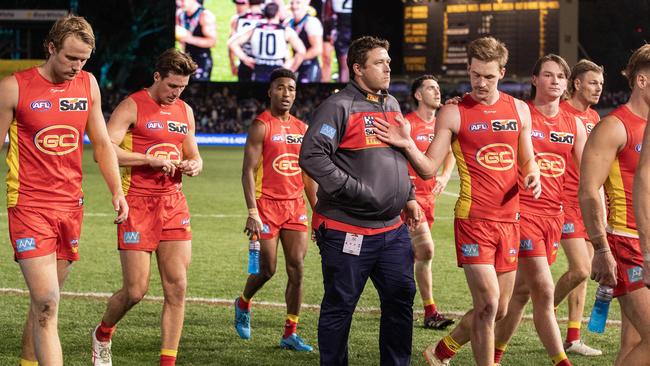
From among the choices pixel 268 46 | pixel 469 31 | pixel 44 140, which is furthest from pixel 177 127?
pixel 469 31

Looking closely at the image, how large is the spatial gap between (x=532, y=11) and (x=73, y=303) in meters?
36.0

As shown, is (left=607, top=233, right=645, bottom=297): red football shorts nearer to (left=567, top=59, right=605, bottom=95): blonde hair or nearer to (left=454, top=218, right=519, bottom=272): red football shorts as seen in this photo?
(left=454, top=218, right=519, bottom=272): red football shorts

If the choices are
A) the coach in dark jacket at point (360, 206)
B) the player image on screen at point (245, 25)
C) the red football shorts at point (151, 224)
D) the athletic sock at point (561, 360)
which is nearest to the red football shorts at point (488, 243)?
the coach in dark jacket at point (360, 206)

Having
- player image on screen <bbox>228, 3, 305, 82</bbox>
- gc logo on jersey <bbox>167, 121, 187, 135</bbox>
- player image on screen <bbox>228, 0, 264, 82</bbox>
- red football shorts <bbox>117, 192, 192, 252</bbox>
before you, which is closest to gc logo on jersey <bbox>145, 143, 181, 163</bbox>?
gc logo on jersey <bbox>167, 121, 187, 135</bbox>

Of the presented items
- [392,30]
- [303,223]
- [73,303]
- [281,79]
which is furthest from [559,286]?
[392,30]

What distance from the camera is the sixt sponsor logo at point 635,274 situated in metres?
5.56

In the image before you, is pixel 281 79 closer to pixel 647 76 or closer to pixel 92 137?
pixel 92 137

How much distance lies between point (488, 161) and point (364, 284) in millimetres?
1245

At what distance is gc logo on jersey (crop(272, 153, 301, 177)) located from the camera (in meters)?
9.18

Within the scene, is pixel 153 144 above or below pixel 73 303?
above

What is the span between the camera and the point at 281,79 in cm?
878

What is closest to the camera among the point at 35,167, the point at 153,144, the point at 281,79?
the point at 35,167

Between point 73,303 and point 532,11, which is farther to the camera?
point 532,11

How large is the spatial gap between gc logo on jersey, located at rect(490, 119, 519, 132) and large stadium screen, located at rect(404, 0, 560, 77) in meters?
36.9
